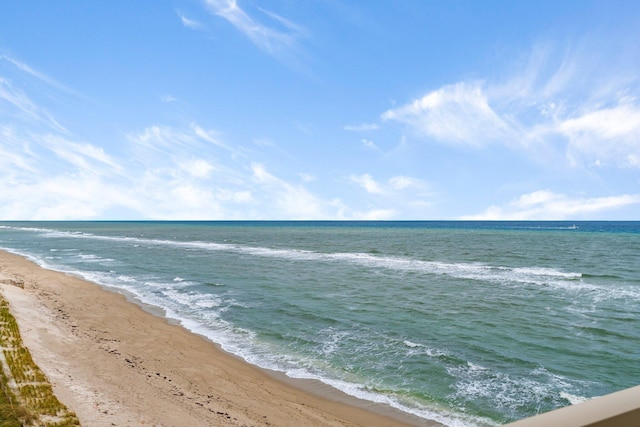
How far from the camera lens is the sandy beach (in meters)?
9.73

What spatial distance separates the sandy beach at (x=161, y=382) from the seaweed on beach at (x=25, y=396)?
40 cm

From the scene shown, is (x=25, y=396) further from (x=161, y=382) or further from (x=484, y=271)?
(x=484, y=271)

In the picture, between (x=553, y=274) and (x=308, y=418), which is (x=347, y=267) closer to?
(x=553, y=274)

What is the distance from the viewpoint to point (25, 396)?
8781 mm

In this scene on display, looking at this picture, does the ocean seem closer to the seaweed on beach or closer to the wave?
the wave

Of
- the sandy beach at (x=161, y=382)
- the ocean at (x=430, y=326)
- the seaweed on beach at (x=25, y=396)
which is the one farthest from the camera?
the ocean at (x=430, y=326)

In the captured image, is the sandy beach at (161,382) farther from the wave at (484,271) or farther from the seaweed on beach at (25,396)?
the wave at (484,271)

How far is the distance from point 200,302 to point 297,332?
8.34m

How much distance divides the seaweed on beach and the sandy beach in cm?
40

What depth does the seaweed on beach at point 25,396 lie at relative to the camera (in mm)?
7883

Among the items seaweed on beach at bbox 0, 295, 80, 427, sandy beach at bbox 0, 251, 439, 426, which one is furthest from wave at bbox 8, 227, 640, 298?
seaweed on beach at bbox 0, 295, 80, 427

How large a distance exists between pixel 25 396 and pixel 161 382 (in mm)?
3604

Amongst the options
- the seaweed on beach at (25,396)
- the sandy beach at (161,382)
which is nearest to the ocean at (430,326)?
the sandy beach at (161,382)

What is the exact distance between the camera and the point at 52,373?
36.3 ft
